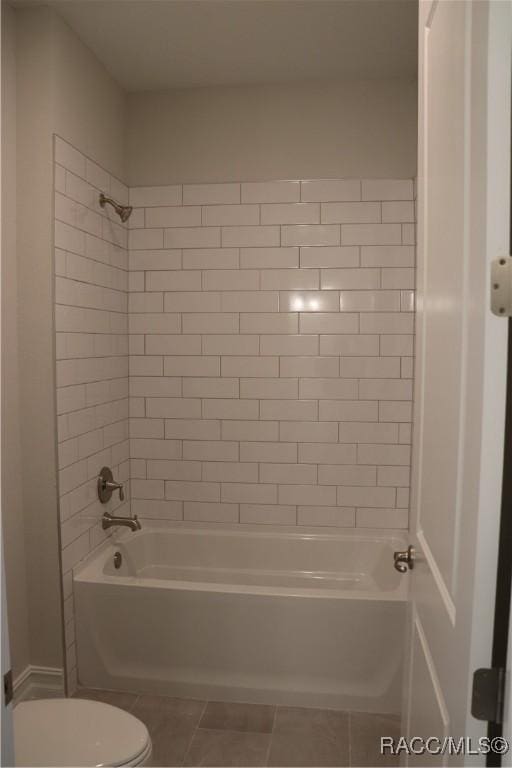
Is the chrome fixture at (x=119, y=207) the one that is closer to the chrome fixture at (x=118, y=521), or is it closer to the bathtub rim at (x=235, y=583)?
the chrome fixture at (x=118, y=521)

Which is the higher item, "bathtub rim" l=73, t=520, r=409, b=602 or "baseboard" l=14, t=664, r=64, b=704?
"bathtub rim" l=73, t=520, r=409, b=602

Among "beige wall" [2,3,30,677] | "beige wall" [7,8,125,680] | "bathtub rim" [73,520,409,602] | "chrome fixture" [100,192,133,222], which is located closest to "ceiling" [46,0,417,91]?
"beige wall" [7,8,125,680]

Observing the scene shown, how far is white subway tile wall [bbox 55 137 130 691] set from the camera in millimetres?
2457

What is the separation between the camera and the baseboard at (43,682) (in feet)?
8.05

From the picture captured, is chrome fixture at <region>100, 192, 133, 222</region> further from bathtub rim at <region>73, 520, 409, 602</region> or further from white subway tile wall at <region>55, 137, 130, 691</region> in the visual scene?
bathtub rim at <region>73, 520, 409, 602</region>

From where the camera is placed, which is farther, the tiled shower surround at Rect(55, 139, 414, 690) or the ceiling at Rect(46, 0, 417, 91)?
the tiled shower surround at Rect(55, 139, 414, 690)

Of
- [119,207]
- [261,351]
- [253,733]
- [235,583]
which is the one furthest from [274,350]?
[253,733]

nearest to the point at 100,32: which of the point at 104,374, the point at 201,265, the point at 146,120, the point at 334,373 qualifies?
the point at 146,120

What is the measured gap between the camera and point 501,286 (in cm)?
79

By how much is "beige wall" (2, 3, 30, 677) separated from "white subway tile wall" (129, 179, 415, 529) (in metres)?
0.93

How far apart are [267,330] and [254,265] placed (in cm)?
38

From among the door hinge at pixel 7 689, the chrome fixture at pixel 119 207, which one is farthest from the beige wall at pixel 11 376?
the door hinge at pixel 7 689

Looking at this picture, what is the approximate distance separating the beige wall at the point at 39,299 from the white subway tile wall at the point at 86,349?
0.15ft

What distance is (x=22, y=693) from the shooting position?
7.92 ft
